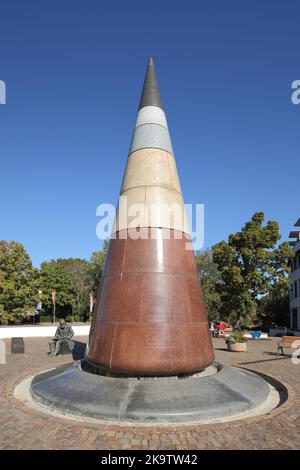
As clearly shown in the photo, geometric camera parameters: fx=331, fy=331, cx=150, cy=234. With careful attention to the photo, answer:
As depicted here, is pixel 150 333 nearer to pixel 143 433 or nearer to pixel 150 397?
pixel 150 397

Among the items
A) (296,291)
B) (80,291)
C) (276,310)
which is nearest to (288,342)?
(296,291)

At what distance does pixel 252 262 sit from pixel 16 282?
2269cm

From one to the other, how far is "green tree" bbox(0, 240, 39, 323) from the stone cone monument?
83.0 feet

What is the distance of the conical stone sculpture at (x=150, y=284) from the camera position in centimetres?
736

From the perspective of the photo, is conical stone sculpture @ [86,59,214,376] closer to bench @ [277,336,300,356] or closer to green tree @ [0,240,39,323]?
bench @ [277,336,300,356]

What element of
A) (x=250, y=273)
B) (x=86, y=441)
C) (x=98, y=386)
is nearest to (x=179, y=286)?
(x=98, y=386)

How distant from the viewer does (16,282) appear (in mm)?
32906

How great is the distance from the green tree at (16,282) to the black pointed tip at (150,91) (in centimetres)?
2601

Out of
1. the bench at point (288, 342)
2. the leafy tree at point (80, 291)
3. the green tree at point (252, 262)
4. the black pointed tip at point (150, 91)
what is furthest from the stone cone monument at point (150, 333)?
the leafy tree at point (80, 291)

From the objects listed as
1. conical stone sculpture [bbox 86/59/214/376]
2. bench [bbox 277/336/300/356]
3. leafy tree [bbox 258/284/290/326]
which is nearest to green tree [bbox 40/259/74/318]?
leafy tree [bbox 258/284/290/326]

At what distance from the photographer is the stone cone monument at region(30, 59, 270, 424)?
6.25 metres

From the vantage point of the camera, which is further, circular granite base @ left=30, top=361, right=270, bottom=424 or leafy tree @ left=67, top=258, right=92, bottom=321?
leafy tree @ left=67, top=258, right=92, bottom=321
